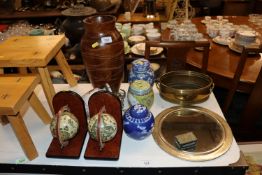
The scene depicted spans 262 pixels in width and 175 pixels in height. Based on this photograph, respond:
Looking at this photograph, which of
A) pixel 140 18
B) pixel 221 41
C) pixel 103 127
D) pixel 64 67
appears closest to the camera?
pixel 103 127

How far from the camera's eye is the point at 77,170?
82 cm

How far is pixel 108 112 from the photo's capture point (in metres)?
0.91

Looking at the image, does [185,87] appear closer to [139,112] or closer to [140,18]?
[139,112]

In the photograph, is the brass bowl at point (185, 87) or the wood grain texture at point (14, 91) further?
the brass bowl at point (185, 87)

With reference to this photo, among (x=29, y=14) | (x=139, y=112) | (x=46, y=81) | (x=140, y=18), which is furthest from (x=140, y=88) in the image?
(x=29, y=14)

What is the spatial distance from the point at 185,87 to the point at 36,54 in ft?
2.06

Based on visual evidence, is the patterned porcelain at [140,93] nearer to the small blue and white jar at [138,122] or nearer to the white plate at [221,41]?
the small blue and white jar at [138,122]

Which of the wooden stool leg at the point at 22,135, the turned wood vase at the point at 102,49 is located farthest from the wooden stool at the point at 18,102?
A: the turned wood vase at the point at 102,49

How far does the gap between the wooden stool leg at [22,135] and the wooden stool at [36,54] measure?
0.71 feet

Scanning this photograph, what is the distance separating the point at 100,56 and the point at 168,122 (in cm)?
37

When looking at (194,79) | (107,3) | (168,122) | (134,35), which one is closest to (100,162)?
(168,122)

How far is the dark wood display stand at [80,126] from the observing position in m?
0.85

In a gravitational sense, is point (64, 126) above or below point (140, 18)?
above

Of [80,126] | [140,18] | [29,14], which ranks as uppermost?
[80,126]
